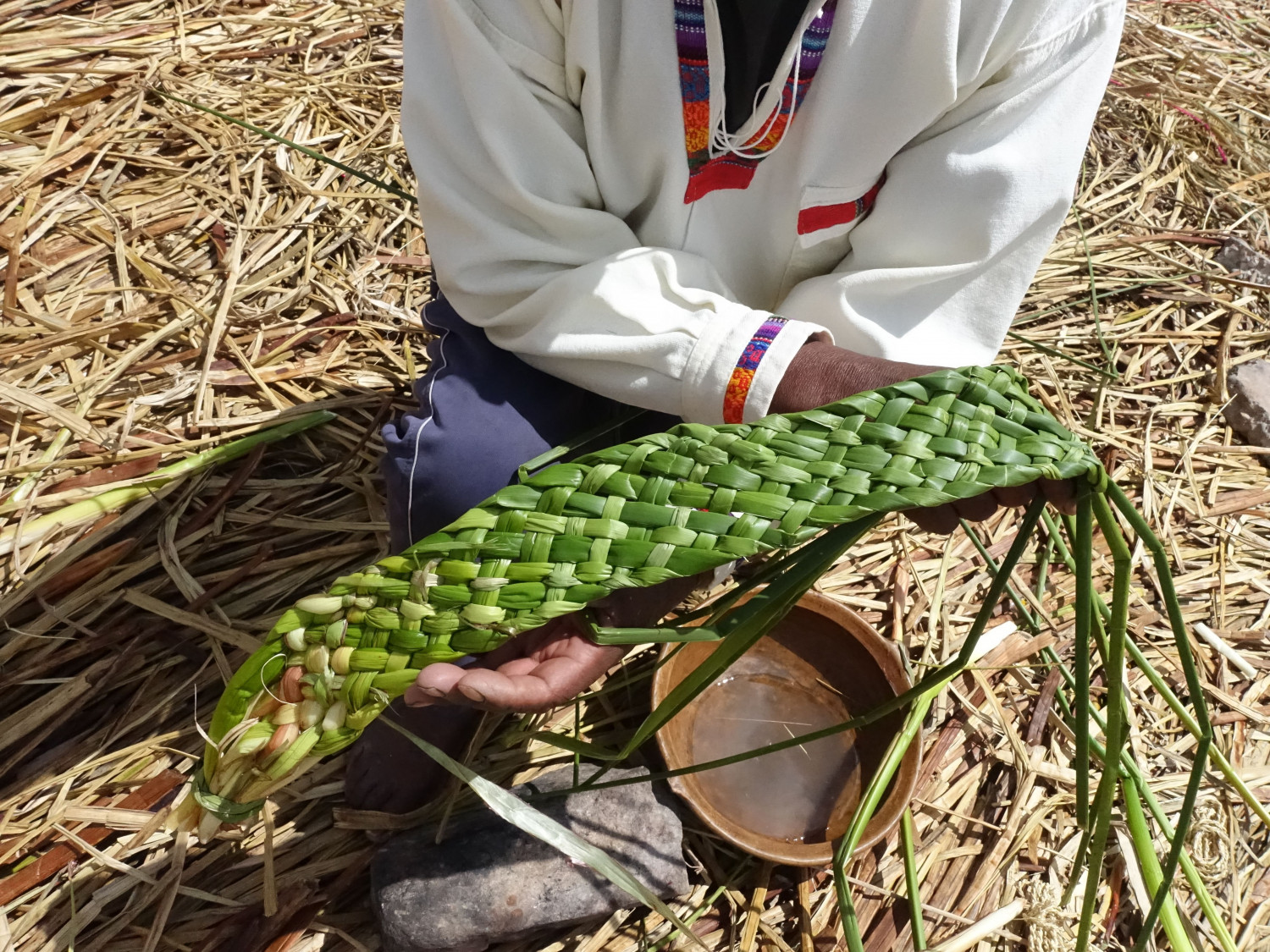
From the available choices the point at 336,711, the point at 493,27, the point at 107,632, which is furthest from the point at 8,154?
the point at 336,711

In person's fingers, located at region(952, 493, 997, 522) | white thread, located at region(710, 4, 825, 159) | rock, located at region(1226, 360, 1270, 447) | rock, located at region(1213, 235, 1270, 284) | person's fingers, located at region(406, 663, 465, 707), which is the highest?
white thread, located at region(710, 4, 825, 159)

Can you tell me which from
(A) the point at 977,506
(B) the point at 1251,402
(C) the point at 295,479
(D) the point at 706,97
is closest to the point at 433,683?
(A) the point at 977,506

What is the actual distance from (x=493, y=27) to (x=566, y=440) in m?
0.52

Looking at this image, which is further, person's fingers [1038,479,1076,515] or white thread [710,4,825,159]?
white thread [710,4,825,159]

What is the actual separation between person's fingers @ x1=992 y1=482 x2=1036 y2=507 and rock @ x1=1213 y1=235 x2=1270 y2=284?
5.65 feet

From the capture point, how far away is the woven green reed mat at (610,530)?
31.9 inches

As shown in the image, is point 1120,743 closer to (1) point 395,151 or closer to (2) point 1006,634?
(2) point 1006,634

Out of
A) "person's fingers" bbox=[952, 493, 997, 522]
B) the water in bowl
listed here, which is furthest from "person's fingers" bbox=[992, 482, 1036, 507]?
the water in bowl

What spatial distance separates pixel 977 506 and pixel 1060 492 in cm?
8

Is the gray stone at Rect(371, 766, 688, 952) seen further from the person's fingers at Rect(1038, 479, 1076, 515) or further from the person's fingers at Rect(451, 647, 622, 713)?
the person's fingers at Rect(1038, 479, 1076, 515)

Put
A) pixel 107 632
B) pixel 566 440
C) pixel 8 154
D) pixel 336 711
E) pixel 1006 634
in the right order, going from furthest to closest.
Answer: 1. pixel 8 154
2. pixel 1006 634
3. pixel 107 632
4. pixel 566 440
5. pixel 336 711

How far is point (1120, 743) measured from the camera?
0.92 meters

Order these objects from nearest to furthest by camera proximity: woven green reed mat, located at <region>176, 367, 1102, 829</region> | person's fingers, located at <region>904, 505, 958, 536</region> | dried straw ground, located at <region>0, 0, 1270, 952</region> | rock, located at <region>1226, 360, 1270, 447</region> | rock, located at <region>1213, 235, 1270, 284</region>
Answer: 1. woven green reed mat, located at <region>176, 367, 1102, 829</region>
2. person's fingers, located at <region>904, 505, 958, 536</region>
3. dried straw ground, located at <region>0, 0, 1270, 952</region>
4. rock, located at <region>1226, 360, 1270, 447</region>
5. rock, located at <region>1213, 235, 1270, 284</region>

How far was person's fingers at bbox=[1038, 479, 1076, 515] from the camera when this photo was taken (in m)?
0.85
